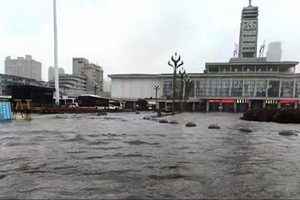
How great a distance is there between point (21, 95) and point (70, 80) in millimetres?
102731

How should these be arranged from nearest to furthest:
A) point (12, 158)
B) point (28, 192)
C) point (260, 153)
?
point (28, 192), point (12, 158), point (260, 153)

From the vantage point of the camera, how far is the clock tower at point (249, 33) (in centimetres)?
15150

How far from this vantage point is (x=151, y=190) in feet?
27.4

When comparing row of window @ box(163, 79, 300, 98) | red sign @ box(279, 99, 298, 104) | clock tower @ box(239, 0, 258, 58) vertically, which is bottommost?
red sign @ box(279, 99, 298, 104)

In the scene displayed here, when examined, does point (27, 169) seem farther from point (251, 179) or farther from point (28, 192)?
point (251, 179)

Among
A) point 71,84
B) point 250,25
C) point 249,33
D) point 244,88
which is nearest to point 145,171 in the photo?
point 244,88

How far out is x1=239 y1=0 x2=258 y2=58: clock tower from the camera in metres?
152

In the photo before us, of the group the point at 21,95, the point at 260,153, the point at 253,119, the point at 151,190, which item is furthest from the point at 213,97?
the point at 151,190

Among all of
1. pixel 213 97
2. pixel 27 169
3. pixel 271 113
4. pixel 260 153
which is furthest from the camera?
pixel 213 97

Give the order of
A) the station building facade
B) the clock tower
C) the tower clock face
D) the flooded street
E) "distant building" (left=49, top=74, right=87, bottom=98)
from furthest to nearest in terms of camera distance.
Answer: the tower clock face < "distant building" (left=49, top=74, right=87, bottom=98) < the clock tower < the station building facade < the flooded street

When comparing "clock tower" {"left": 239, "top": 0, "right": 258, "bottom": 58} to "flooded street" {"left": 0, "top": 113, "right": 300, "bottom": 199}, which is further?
"clock tower" {"left": 239, "top": 0, "right": 258, "bottom": 58}

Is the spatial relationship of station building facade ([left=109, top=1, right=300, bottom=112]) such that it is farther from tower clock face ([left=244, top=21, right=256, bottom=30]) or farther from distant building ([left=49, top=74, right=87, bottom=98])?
tower clock face ([left=244, top=21, right=256, bottom=30])

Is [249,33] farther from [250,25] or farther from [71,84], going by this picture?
[71,84]

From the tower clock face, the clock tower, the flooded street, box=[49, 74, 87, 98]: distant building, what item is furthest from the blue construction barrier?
the tower clock face
